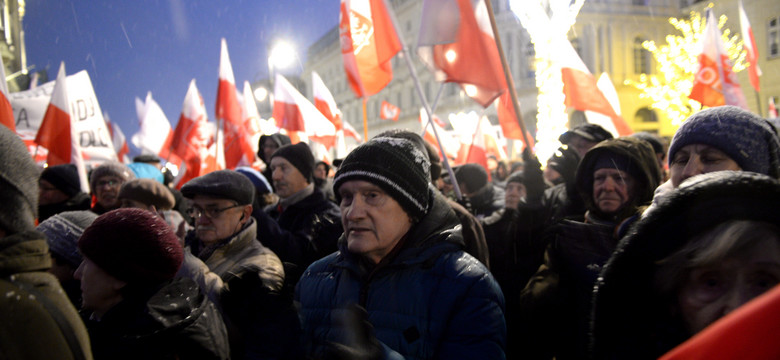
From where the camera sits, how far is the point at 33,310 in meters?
1.18

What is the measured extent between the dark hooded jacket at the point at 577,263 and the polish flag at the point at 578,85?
153 inches

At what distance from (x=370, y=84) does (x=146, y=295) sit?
4.25m

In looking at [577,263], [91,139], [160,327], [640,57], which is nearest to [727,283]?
[577,263]

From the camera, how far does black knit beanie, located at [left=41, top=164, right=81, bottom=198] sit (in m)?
4.56

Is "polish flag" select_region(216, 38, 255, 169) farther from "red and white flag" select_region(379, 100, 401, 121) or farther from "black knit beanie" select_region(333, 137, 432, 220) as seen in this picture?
"red and white flag" select_region(379, 100, 401, 121)

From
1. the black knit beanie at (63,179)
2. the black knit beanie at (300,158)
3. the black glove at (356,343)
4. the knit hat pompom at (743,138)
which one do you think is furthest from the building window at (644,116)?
the black glove at (356,343)

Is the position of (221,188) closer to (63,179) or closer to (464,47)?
(63,179)

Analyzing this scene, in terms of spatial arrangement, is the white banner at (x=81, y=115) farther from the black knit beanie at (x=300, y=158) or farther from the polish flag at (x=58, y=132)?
the black knit beanie at (x=300, y=158)

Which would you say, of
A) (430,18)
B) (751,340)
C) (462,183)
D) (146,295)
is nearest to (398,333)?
(146,295)

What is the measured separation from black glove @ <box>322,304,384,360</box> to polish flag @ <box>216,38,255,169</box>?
25.3 feet

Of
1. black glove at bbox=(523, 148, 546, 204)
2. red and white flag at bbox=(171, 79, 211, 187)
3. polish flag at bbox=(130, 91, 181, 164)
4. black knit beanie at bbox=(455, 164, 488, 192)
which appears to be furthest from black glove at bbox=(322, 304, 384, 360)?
polish flag at bbox=(130, 91, 181, 164)

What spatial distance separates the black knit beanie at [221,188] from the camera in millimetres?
3039

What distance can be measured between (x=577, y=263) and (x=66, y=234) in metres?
2.57

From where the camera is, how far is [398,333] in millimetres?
1861
